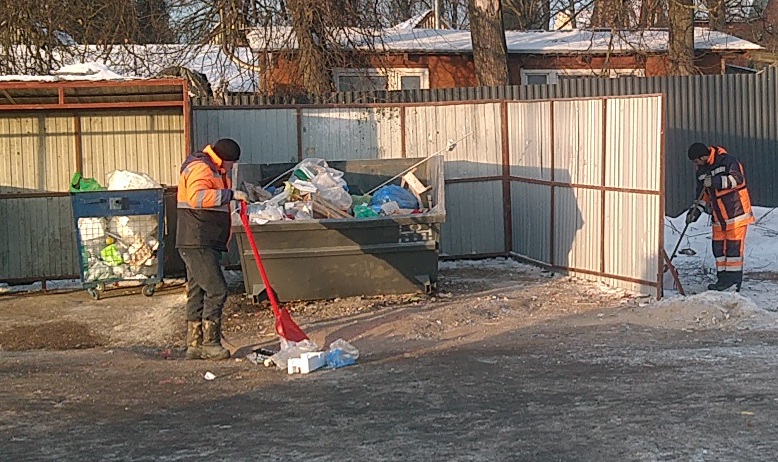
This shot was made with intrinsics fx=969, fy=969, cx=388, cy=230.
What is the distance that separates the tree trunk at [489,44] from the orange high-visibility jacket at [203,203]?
959 cm

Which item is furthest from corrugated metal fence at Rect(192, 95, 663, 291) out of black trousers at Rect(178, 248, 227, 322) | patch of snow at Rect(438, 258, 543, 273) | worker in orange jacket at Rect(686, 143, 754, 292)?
black trousers at Rect(178, 248, 227, 322)

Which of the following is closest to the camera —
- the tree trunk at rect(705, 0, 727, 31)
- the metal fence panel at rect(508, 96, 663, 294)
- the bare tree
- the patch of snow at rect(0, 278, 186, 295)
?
the metal fence panel at rect(508, 96, 663, 294)

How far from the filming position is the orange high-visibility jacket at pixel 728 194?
1002 centimetres

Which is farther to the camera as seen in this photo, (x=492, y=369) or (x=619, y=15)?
(x=619, y=15)

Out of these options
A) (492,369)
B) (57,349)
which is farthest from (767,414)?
(57,349)

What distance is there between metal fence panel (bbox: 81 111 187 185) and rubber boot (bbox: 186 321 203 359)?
455 centimetres

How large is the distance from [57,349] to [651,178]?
19.0ft

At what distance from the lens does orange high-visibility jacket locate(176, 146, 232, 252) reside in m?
7.40

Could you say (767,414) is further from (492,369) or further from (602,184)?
(602,184)

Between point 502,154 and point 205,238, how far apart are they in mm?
6093

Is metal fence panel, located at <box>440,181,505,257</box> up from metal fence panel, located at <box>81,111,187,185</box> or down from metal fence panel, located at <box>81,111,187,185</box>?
down

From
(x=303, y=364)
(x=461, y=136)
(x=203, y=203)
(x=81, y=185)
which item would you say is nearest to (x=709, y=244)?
(x=461, y=136)

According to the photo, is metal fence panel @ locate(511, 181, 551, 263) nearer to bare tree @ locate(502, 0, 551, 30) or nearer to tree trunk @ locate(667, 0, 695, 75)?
tree trunk @ locate(667, 0, 695, 75)

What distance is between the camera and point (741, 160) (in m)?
14.4
